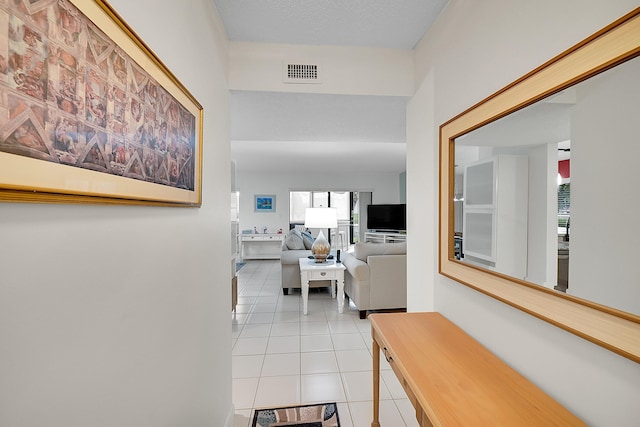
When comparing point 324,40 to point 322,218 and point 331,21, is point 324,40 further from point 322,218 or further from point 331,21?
point 322,218

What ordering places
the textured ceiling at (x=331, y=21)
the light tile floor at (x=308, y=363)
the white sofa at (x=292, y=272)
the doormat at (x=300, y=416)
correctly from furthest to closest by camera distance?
the white sofa at (x=292, y=272) → the light tile floor at (x=308, y=363) → the doormat at (x=300, y=416) → the textured ceiling at (x=331, y=21)

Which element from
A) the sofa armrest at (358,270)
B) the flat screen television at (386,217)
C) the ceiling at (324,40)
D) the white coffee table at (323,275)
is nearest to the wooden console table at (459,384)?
the ceiling at (324,40)

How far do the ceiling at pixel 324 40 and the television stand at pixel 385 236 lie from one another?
13.9ft

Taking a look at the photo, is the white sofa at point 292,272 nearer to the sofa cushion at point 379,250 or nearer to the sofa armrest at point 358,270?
the sofa armrest at point 358,270

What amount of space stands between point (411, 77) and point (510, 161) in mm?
1090

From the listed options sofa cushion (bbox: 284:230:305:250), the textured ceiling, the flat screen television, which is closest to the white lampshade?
sofa cushion (bbox: 284:230:305:250)

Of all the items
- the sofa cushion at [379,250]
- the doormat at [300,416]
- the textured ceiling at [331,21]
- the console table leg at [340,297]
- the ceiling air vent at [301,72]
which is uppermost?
the textured ceiling at [331,21]

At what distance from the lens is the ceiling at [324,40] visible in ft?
4.83

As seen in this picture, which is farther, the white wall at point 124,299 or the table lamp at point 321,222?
the table lamp at point 321,222

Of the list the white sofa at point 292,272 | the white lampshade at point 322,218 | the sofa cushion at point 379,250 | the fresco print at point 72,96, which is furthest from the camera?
the white sofa at point 292,272

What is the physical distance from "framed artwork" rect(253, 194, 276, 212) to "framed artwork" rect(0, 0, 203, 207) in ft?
21.8

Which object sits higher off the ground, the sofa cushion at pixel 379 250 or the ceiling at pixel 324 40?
the ceiling at pixel 324 40

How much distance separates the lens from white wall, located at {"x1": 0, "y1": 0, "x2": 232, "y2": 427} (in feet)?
1.54

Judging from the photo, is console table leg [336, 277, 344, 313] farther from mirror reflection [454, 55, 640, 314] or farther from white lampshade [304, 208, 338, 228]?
mirror reflection [454, 55, 640, 314]
